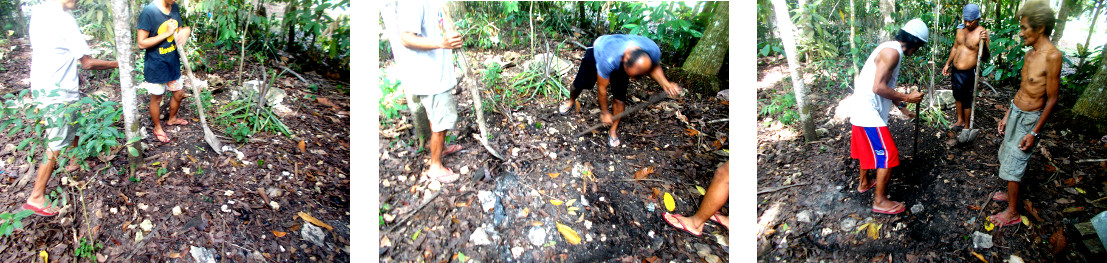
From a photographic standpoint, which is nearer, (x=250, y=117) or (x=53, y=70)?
(x=53, y=70)

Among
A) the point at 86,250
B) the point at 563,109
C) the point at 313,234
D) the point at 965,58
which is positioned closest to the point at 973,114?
the point at 965,58

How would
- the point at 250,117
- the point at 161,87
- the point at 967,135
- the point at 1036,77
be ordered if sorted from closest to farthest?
the point at 1036,77 → the point at 967,135 → the point at 161,87 → the point at 250,117

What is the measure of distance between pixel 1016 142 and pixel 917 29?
51 centimetres

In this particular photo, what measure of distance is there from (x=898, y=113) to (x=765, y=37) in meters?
0.57

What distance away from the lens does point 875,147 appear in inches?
83.4

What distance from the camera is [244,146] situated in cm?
252

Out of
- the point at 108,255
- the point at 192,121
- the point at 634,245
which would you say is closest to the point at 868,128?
the point at 634,245

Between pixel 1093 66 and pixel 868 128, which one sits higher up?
pixel 1093 66

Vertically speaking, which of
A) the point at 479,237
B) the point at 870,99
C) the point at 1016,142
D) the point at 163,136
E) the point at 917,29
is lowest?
the point at 479,237

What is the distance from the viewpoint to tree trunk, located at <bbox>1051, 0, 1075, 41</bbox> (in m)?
1.88

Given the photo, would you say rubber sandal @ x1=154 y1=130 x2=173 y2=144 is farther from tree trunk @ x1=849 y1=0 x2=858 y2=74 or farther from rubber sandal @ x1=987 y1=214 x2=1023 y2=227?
rubber sandal @ x1=987 y1=214 x2=1023 y2=227

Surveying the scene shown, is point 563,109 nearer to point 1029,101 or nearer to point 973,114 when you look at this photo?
point 973,114

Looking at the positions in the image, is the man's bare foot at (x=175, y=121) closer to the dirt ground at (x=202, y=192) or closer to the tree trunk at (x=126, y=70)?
the dirt ground at (x=202, y=192)

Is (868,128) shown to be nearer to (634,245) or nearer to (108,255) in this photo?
(634,245)
